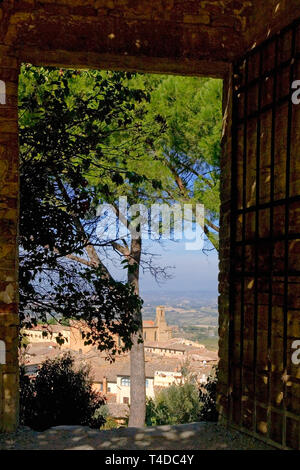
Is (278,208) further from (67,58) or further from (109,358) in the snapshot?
(109,358)

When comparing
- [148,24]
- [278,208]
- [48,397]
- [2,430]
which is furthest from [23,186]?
[48,397]

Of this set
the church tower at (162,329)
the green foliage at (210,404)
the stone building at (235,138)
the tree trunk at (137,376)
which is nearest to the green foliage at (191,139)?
the tree trunk at (137,376)

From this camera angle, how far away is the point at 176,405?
A: 10.0 metres

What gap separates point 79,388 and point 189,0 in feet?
17.8

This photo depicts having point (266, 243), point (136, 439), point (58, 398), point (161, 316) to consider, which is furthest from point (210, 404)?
point (161, 316)

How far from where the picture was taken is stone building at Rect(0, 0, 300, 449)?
2.79 m

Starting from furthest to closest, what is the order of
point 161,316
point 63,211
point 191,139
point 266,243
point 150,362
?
point 161,316 → point 150,362 → point 191,139 → point 63,211 → point 266,243

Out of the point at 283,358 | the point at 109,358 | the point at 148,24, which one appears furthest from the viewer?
the point at 109,358

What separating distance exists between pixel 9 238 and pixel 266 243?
5.50 feet

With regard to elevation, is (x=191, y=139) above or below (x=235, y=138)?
above

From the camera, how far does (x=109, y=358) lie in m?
5.57

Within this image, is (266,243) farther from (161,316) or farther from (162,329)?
(162,329)

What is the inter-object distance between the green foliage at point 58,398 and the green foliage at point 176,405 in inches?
126

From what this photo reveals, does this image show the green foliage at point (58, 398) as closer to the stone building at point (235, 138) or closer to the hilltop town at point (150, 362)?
the stone building at point (235, 138)
